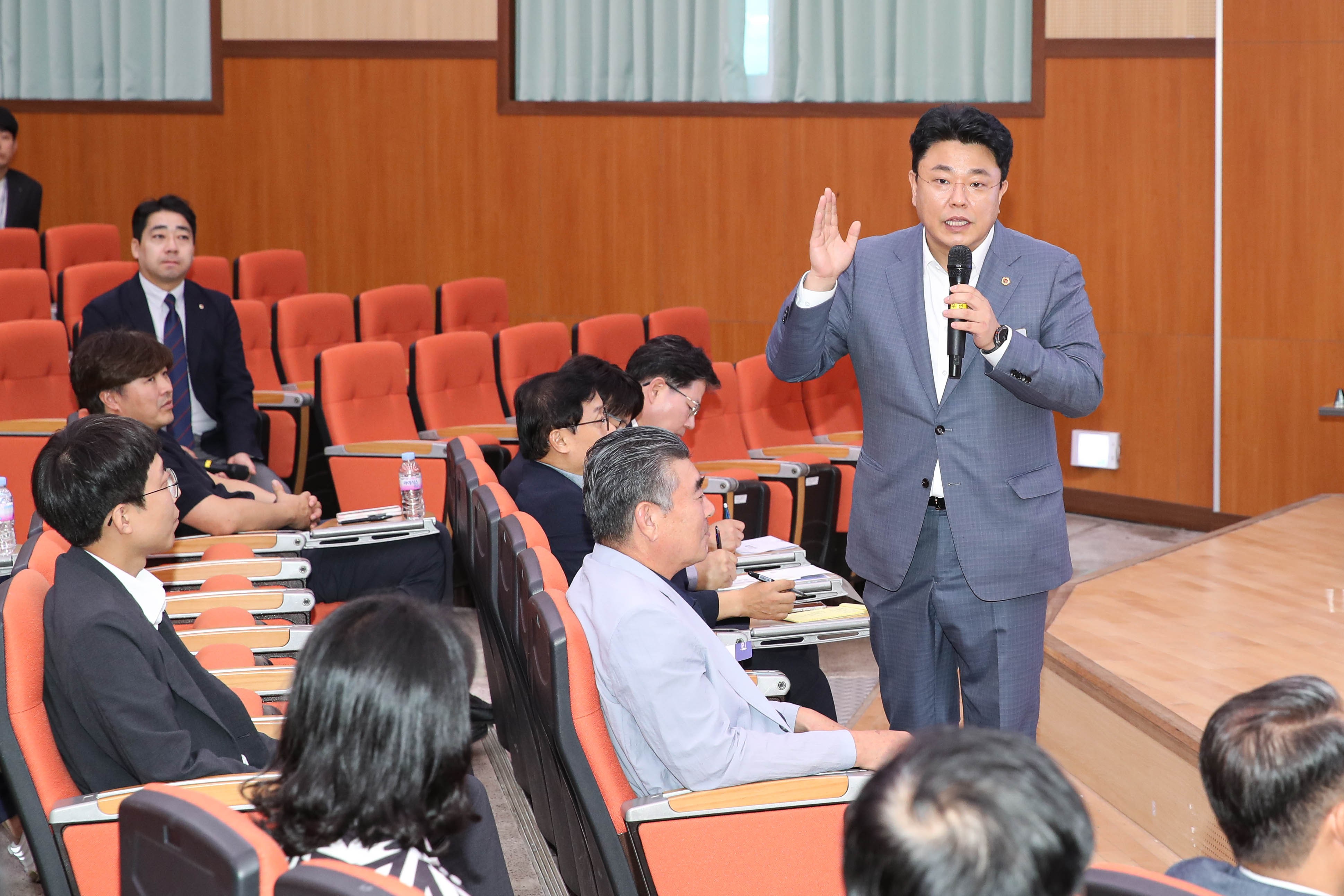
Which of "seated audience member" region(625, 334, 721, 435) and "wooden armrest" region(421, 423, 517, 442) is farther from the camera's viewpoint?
"wooden armrest" region(421, 423, 517, 442)

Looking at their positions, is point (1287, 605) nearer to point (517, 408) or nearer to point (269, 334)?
point (517, 408)

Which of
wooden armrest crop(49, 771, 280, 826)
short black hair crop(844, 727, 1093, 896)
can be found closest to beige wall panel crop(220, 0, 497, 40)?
wooden armrest crop(49, 771, 280, 826)

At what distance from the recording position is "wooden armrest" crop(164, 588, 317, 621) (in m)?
3.04

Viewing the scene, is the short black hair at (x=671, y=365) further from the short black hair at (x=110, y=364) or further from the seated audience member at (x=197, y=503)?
the short black hair at (x=110, y=364)

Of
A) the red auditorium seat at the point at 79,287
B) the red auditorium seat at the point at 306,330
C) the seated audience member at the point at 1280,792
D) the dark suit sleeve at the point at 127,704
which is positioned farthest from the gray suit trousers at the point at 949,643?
the red auditorium seat at the point at 79,287

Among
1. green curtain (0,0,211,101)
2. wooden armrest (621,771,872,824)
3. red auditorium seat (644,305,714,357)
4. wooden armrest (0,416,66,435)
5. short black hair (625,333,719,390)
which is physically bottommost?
wooden armrest (621,771,872,824)

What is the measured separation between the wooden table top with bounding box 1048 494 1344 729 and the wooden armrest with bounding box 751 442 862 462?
114cm

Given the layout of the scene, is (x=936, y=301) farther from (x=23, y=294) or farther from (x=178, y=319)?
(x=23, y=294)

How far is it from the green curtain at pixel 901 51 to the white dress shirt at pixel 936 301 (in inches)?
189

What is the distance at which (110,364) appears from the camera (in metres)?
3.71

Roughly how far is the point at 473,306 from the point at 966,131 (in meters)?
4.90

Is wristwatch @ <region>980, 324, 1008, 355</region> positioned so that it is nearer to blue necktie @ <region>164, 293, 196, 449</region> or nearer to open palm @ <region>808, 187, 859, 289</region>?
open palm @ <region>808, 187, 859, 289</region>

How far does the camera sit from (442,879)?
1479 millimetres

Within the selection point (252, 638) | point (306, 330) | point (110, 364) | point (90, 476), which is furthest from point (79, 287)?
point (90, 476)
